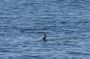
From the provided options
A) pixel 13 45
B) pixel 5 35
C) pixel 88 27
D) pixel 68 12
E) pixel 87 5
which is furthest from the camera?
pixel 87 5

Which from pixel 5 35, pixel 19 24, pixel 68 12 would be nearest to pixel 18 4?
pixel 68 12

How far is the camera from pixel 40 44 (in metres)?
47.6

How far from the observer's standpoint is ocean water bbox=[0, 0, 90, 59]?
45.0 metres

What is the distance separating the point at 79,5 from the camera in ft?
228

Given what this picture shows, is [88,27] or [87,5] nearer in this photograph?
[88,27]

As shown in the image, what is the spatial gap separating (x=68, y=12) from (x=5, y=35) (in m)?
14.6

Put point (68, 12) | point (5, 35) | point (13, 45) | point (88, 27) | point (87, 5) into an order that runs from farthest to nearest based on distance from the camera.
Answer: point (87, 5), point (68, 12), point (88, 27), point (5, 35), point (13, 45)

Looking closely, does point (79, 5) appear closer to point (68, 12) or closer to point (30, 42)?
point (68, 12)

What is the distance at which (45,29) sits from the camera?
53.9 metres

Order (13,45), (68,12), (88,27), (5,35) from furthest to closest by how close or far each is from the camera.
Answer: (68,12), (88,27), (5,35), (13,45)

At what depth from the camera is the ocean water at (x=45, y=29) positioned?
148 ft

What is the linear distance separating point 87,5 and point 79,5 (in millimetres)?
1119

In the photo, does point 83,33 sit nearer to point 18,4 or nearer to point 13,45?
point 13,45

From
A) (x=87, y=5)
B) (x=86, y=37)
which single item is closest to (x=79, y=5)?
(x=87, y=5)
